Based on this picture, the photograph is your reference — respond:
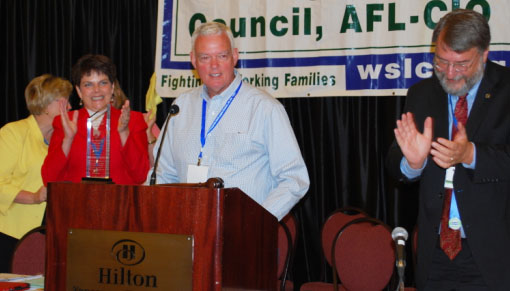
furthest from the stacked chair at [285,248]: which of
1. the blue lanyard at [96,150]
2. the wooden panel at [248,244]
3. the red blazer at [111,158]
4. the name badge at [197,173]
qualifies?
the blue lanyard at [96,150]

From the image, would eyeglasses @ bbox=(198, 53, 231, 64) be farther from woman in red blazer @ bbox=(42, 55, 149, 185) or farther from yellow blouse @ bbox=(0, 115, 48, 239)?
yellow blouse @ bbox=(0, 115, 48, 239)

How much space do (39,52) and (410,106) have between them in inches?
181

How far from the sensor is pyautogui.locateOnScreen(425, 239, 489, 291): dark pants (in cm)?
246

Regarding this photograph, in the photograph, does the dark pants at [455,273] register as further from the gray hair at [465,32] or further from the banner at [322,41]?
the banner at [322,41]

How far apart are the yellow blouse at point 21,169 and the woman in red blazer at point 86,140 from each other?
0.86m

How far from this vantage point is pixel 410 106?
110 inches

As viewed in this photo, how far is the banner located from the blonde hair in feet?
3.64

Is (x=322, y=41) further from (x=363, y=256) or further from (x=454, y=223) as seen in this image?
(x=454, y=223)

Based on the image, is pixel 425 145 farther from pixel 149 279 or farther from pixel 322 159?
pixel 322 159

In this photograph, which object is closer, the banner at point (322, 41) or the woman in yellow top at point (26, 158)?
the woman in yellow top at point (26, 158)

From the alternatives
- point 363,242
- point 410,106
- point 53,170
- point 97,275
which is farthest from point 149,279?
point 363,242

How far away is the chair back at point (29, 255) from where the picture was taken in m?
3.95

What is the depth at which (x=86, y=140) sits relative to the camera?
3799mm

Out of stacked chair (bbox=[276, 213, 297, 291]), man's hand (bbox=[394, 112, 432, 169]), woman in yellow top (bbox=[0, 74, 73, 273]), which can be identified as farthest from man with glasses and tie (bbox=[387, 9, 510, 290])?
woman in yellow top (bbox=[0, 74, 73, 273])
